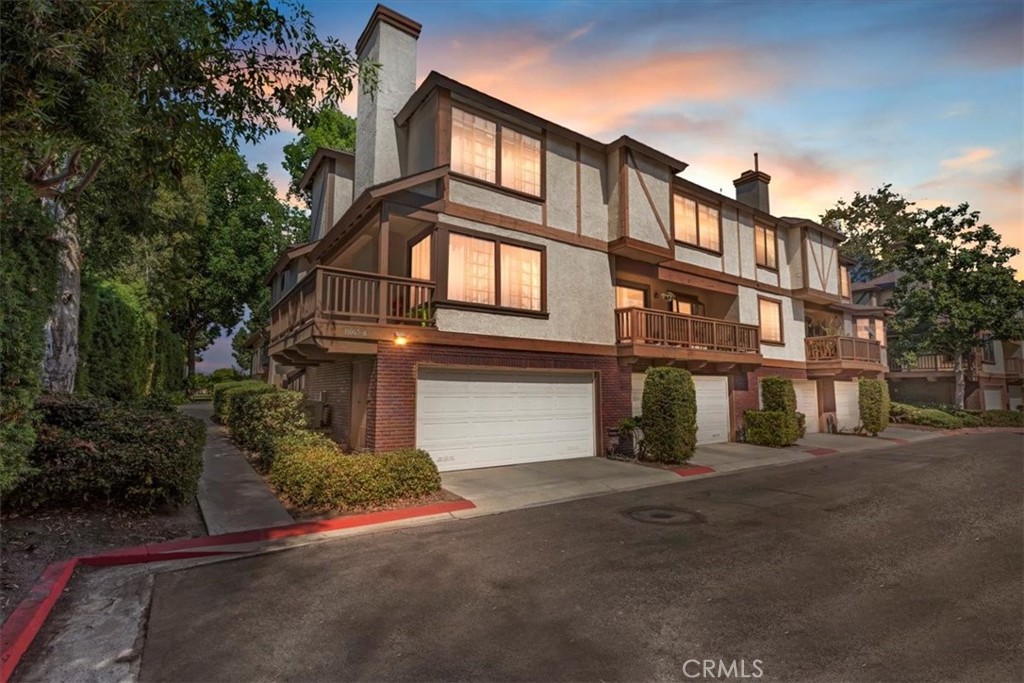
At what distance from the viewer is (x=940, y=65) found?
9039mm

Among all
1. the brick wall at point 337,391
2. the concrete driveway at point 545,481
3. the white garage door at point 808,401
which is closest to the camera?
the concrete driveway at point 545,481

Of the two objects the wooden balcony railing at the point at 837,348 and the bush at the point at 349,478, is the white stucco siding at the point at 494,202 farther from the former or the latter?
the wooden balcony railing at the point at 837,348

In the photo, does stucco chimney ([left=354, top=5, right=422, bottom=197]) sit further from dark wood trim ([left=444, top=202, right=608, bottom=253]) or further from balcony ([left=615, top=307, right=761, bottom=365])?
balcony ([left=615, top=307, right=761, bottom=365])

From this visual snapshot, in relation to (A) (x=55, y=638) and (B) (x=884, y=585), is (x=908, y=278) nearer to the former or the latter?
(B) (x=884, y=585)

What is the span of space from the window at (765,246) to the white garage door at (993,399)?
87.1 ft

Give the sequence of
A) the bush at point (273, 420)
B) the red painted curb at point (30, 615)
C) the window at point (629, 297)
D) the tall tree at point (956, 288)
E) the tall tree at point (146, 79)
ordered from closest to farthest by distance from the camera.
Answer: the red painted curb at point (30, 615) < the tall tree at point (146, 79) < the bush at point (273, 420) < the window at point (629, 297) < the tall tree at point (956, 288)

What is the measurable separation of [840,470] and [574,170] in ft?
36.2

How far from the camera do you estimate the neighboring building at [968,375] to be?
32938mm

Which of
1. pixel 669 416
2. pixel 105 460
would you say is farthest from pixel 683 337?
pixel 105 460

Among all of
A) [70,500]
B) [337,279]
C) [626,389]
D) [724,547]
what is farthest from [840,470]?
[70,500]

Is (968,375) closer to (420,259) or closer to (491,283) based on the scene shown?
(491,283)

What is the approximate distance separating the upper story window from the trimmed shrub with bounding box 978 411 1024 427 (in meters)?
31.7

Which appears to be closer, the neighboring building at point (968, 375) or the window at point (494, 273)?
the window at point (494, 273)

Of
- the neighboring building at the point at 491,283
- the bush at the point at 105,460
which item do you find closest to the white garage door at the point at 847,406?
the neighboring building at the point at 491,283
